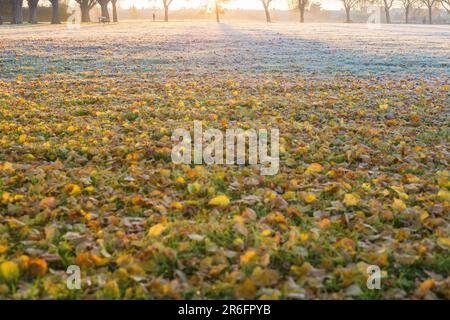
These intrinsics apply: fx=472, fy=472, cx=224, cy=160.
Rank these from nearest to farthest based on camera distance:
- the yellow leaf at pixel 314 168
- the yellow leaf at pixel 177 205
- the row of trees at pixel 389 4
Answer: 1. the yellow leaf at pixel 177 205
2. the yellow leaf at pixel 314 168
3. the row of trees at pixel 389 4

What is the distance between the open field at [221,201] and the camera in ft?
10.0

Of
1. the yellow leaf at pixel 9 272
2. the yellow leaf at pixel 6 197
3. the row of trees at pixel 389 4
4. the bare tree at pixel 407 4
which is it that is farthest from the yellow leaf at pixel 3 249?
the bare tree at pixel 407 4

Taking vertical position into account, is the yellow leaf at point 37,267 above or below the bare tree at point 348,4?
below

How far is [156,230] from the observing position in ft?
11.8

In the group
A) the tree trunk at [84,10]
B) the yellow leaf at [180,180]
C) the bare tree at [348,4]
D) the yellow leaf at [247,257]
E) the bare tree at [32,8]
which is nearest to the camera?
the yellow leaf at [247,257]

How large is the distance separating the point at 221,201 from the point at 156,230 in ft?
2.65

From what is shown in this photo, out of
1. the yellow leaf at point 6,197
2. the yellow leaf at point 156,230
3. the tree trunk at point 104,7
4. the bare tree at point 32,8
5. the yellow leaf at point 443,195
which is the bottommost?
the yellow leaf at point 156,230

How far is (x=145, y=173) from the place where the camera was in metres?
4.94

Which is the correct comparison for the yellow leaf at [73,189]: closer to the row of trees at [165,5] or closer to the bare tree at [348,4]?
the row of trees at [165,5]

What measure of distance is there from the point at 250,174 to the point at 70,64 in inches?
476

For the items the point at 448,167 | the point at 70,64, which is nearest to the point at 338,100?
the point at 448,167

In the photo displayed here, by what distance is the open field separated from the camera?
3.05 meters

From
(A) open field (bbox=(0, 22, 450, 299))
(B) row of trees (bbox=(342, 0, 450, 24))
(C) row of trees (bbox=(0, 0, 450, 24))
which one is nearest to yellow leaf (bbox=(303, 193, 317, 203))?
(A) open field (bbox=(0, 22, 450, 299))

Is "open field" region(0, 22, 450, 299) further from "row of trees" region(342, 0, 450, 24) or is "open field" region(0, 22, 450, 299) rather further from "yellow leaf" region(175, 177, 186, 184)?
"row of trees" region(342, 0, 450, 24)
